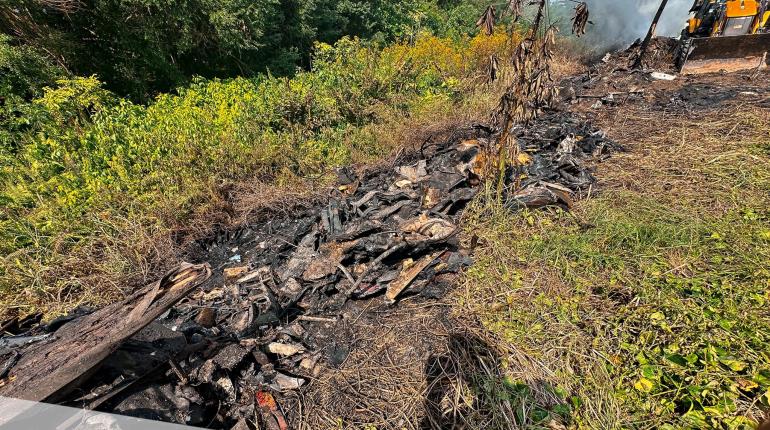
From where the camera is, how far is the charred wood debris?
1.95 metres

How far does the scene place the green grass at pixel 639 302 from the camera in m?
1.92

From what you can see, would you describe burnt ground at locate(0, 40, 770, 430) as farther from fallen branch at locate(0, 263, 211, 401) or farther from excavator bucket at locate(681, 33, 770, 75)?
excavator bucket at locate(681, 33, 770, 75)

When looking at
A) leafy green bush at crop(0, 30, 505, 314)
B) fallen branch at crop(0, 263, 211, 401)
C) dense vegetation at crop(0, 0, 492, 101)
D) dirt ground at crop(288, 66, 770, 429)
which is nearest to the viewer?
fallen branch at crop(0, 263, 211, 401)

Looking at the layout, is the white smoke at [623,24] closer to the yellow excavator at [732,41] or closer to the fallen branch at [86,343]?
the yellow excavator at [732,41]

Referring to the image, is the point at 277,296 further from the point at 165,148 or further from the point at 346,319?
the point at 165,148

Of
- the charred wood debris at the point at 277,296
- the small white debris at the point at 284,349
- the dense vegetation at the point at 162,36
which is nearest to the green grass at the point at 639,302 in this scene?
the charred wood debris at the point at 277,296

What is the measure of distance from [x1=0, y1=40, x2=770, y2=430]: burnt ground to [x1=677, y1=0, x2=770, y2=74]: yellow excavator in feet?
18.4

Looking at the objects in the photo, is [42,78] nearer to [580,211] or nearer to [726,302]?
[580,211]

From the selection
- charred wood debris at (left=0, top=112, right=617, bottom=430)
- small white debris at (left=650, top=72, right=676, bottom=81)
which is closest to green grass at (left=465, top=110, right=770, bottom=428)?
charred wood debris at (left=0, top=112, right=617, bottom=430)

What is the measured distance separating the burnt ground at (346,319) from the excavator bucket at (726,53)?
556 centimetres

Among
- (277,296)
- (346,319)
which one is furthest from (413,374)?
(277,296)

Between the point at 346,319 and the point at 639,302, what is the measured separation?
2.29m

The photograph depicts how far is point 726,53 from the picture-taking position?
7945 mm

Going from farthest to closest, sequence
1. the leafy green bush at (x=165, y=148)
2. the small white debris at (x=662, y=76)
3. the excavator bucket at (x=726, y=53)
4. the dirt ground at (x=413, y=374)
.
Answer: the small white debris at (x=662, y=76), the excavator bucket at (x=726, y=53), the leafy green bush at (x=165, y=148), the dirt ground at (x=413, y=374)
